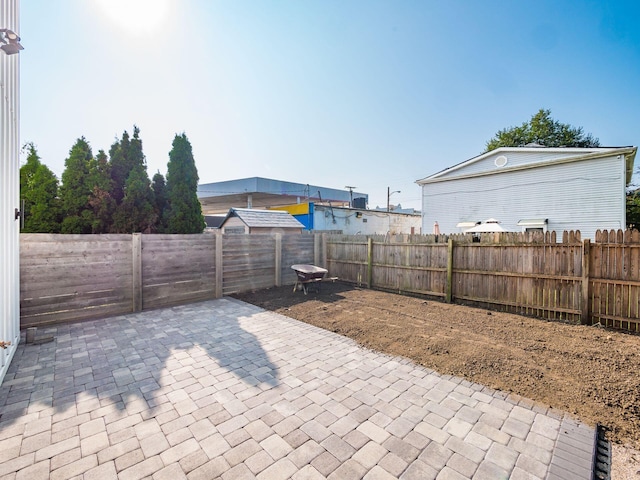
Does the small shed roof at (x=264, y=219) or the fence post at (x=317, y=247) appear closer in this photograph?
the fence post at (x=317, y=247)

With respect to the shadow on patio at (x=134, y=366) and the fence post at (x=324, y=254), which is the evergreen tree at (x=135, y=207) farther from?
the fence post at (x=324, y=254)

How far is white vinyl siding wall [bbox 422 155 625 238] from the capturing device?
10664mm

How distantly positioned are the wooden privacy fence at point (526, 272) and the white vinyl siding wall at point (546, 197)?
24.6 feet

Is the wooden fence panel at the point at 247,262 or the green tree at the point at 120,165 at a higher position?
the green tree at the point at 120,165

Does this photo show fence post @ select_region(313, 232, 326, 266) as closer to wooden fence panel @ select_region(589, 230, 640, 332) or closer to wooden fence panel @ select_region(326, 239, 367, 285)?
wooden fence panel @ select_region(326, 239, 367, 285)

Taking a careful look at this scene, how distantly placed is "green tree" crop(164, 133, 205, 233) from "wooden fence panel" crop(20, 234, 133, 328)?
2.00 metres

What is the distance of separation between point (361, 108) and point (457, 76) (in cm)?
337

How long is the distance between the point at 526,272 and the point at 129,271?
27.1ft

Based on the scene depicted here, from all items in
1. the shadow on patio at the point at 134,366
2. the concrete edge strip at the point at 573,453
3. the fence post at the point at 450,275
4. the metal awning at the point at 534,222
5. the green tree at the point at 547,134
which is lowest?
the shadow on patio at the point at 134,366

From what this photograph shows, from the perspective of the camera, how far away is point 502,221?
514 inches

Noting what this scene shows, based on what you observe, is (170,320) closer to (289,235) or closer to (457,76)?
(289,235)

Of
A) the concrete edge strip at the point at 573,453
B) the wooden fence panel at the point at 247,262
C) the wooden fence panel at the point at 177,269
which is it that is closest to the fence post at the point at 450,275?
the concrete edge strip at the point at 573,453

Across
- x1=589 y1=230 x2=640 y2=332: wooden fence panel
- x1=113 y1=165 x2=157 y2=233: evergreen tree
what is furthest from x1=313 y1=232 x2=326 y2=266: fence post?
x1=589 y1=230 x2=640 y2=332: wooden fence panel

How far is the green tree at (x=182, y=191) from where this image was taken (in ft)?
25.3
